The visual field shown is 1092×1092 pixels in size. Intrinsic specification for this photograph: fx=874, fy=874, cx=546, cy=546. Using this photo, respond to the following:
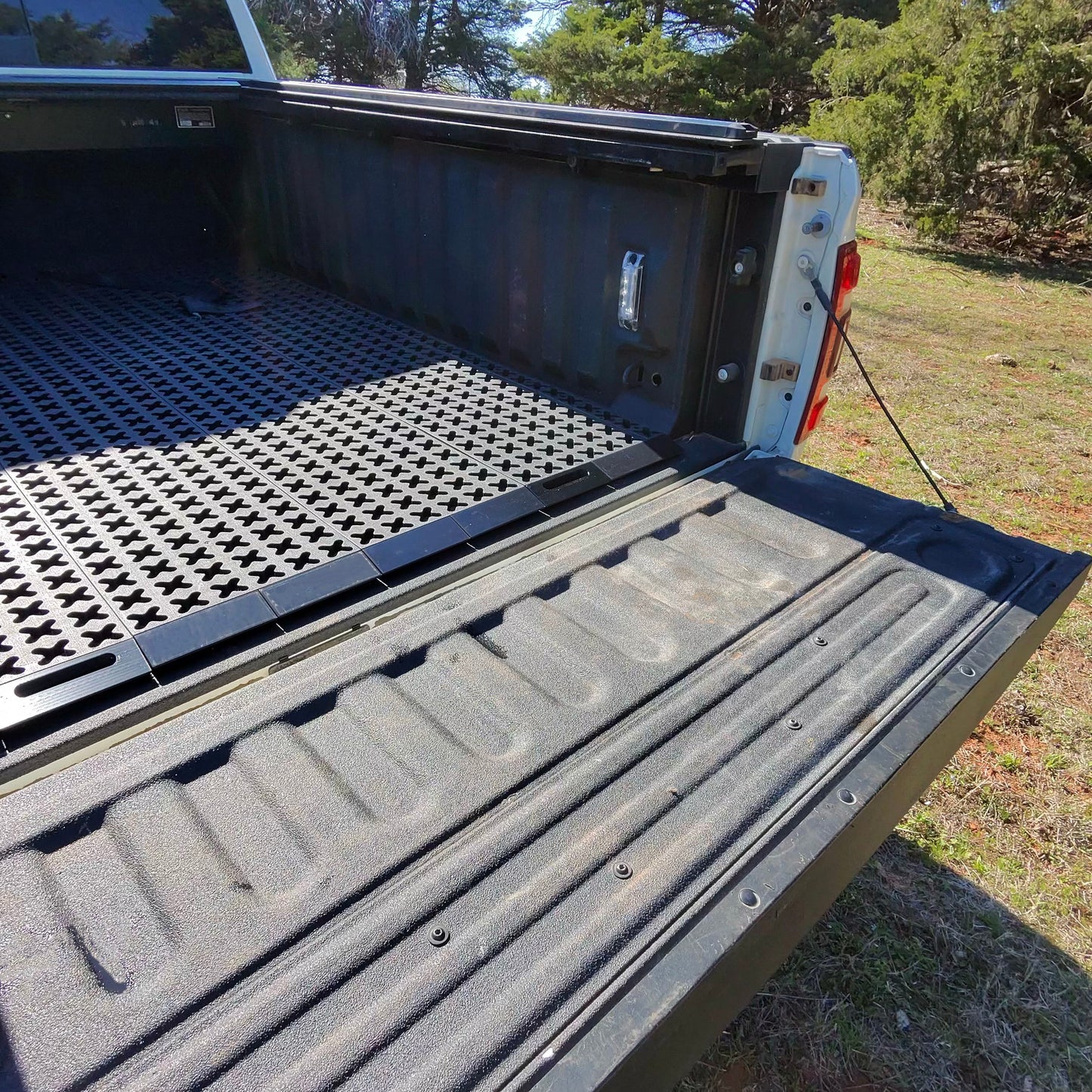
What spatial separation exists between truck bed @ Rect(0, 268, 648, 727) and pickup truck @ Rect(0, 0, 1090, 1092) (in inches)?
0.6

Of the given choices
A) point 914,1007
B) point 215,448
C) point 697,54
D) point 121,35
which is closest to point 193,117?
point 121,35

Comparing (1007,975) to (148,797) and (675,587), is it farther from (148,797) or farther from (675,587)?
(148,797)

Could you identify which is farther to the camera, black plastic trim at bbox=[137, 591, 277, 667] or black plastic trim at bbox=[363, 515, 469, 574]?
black plastic trim at bbox=[363, 515, 469, 574]

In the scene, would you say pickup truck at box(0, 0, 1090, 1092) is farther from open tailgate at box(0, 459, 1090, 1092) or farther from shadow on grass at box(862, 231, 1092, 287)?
shadow on grass at box(862, 231, 1092, 287)

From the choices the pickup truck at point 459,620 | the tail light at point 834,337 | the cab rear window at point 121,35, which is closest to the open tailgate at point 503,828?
the pickup truck at point 459,620

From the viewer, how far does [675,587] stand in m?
1.87

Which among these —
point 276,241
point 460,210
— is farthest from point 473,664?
point 276,241

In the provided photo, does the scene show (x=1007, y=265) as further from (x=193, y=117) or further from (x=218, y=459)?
(x=218, y=459)

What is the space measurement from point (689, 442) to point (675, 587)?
0.74 metres

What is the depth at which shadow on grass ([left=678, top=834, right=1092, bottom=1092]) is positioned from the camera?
6.63ft

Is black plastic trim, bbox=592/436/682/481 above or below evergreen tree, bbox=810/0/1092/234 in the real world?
below

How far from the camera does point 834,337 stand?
231cm

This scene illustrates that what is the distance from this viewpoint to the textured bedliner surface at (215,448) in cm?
179

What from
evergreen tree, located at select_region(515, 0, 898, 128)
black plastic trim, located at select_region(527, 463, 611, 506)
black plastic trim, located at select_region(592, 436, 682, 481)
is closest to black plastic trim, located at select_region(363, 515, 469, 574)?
black plastic trim, located at select_region(527, 463, 611, 506)
